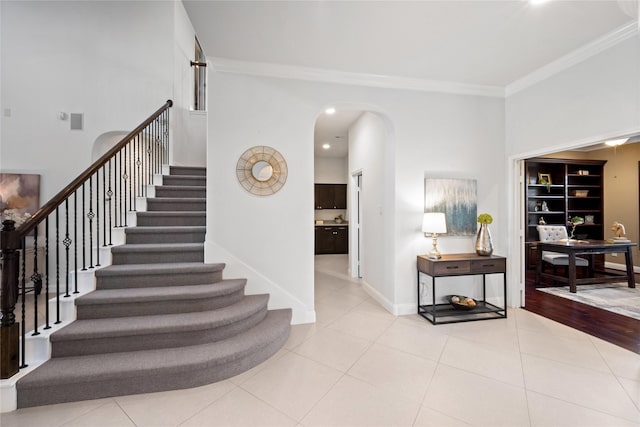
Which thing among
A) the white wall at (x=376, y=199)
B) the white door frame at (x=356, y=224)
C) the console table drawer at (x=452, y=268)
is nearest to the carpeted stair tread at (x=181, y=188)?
the white wall at (x=376, y=199)

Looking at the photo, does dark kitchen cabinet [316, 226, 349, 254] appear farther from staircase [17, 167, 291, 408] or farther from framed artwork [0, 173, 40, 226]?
framed artwork [0, 173, 40, 226]

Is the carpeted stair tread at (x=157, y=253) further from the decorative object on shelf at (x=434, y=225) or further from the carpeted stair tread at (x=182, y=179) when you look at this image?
the decorative object on shelf at (x=434, y=225)

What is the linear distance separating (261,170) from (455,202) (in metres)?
2.57

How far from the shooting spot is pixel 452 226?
3740 mm

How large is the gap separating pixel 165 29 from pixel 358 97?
13.3ft

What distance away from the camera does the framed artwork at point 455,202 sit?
3.69 m

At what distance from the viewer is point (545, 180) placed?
671cm

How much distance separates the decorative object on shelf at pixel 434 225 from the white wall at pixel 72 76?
4.60m

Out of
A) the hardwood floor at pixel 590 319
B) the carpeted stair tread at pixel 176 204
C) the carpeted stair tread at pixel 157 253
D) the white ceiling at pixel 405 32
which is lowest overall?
the hardwood floor at pixel 590 319

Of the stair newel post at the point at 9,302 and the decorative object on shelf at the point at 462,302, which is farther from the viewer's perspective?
the decorative object on shelf at the point at 462,302

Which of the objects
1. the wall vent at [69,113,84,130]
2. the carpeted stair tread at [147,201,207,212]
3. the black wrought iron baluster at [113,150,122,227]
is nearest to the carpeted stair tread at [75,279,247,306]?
the black wrought iron baluster at [113,150,122,227]

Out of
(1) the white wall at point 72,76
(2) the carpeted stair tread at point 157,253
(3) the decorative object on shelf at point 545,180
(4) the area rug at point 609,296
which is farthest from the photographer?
(3) the decorative object on shelf at point 545,180

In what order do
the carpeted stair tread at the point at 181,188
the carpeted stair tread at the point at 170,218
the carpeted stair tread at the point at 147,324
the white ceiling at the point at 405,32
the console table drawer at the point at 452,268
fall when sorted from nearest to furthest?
the carpeted stair tread at the point at 147,324
the white ceiling at the point at 405,32
the console table drawer at the point at 452,268
the carpeted stair tread at the point at 170,218
the carpeted stair tread at the point at 181,188

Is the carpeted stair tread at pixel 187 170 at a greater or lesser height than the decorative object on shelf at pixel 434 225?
greater
